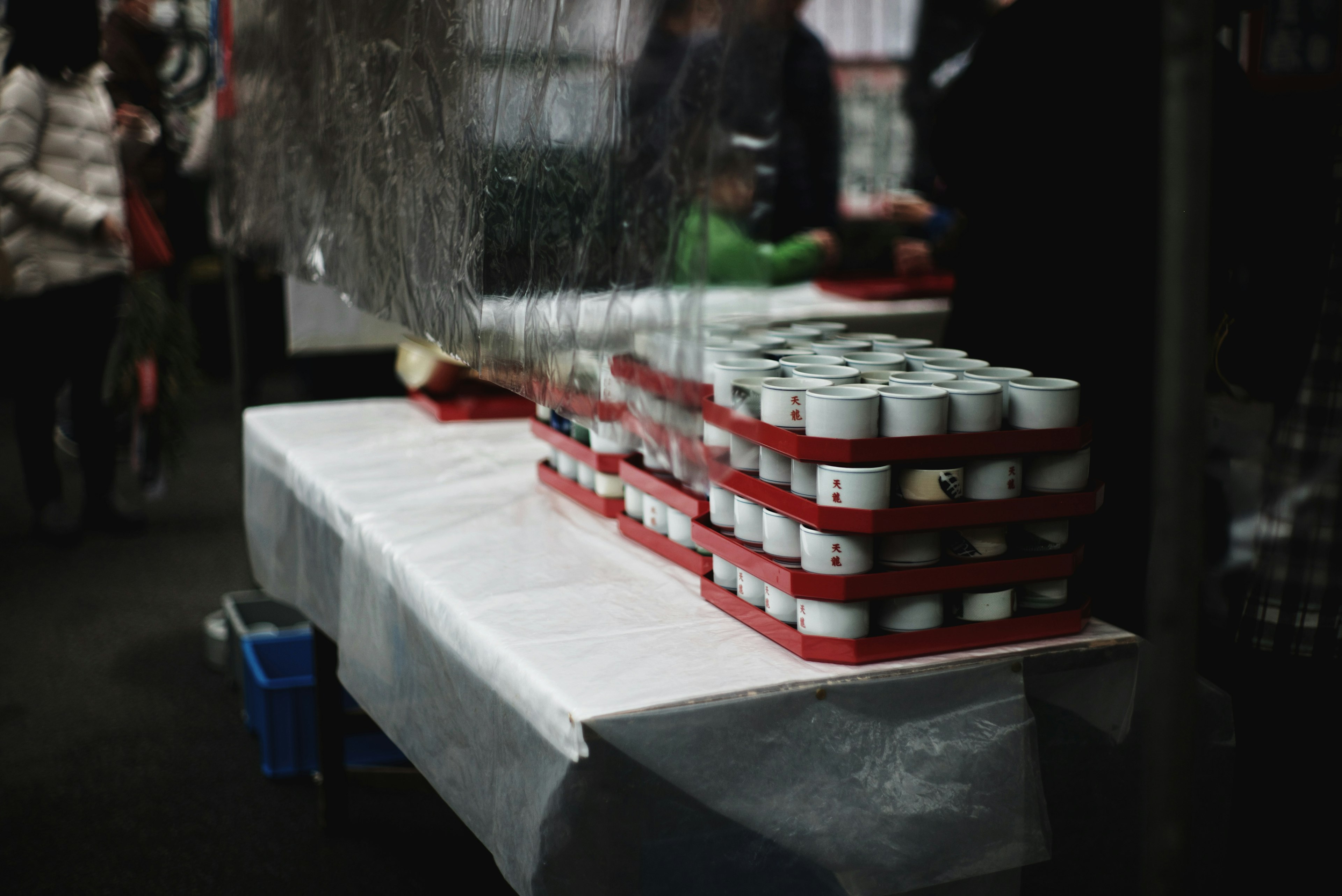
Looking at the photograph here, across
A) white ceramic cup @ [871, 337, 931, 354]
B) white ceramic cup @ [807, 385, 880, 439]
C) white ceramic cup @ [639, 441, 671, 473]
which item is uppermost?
white ceramic cup @ [871, 337, 931, 354]

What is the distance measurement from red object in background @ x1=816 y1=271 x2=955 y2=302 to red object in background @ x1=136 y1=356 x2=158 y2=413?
6.11 ft

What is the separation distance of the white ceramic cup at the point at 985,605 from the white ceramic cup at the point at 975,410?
15 cm

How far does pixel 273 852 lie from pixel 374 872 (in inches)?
7.3

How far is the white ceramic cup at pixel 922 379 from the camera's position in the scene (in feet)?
3.72

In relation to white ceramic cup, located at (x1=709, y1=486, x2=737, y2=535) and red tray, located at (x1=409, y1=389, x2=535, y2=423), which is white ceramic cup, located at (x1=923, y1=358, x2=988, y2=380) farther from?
red tray, located at (x1=409, y1=389, x2=535, y2=423)

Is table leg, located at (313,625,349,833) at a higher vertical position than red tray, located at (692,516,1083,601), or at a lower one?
lower

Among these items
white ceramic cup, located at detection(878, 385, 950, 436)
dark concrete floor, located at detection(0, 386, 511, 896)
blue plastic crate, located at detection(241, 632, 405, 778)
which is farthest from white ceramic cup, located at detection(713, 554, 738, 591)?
blue plastic crate, located at detection(241, 632, 405, 778)

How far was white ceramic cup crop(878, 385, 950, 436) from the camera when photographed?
3.49 feet

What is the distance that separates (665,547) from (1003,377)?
16.6 inches

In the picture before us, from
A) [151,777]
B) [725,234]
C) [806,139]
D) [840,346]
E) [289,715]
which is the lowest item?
[151,777]

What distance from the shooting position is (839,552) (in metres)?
1.06

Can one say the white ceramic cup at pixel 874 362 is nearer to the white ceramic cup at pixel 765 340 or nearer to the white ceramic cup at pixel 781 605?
the white ceramic cup at pixel 765 340

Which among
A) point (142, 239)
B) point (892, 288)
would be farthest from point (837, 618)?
point (142, 239)

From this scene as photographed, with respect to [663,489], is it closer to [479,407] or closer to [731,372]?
[731,372]
